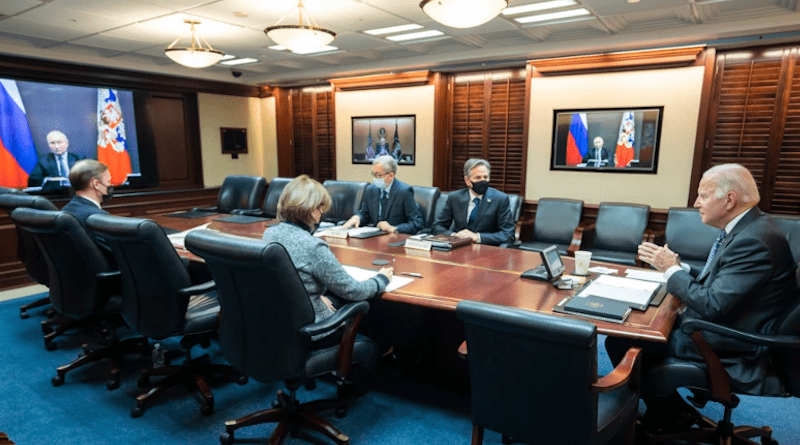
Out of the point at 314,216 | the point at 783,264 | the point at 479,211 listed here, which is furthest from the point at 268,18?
the point at 783,264

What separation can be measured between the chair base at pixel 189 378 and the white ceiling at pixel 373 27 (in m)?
2.71

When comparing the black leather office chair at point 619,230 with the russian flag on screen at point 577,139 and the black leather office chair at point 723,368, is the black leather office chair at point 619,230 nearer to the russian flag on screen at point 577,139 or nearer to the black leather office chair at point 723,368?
the russian flag on screen at point 577,139

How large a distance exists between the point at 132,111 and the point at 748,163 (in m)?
7.10

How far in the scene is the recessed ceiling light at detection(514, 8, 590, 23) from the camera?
380 centimetres

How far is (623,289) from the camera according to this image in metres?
2.09

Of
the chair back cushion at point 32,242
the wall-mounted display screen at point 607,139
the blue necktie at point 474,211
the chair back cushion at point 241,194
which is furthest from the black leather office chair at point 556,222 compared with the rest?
the chair back cushion at point 32,242

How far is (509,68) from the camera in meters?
5.28

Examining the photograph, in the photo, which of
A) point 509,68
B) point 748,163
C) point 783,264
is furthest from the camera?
point 509,68

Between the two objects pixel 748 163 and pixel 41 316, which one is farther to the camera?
pixel 748 163

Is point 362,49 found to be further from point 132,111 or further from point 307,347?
point 307,347

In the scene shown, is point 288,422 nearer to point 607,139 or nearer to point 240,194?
point 240,194

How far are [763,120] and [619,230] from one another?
1.53 metres

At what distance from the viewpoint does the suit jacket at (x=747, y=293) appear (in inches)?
68.6

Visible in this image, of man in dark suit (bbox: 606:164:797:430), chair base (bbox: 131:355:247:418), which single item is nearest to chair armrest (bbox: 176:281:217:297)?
chair base (bbox: 131:355:247:418)
